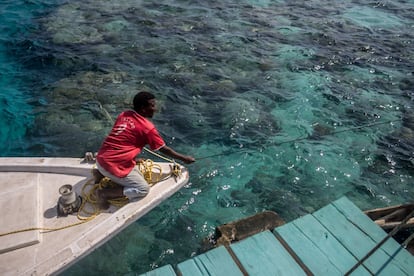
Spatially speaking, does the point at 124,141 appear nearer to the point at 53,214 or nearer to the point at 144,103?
the point at 144,103

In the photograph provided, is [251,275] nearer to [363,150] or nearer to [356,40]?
[363,150]

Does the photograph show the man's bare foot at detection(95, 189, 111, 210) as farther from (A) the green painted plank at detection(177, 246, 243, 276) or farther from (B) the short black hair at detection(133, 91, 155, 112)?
(A) the green painted plank at detection(177, 246, 243, 276)

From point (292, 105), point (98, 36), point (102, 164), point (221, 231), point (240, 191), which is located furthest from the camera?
point (98, 36)

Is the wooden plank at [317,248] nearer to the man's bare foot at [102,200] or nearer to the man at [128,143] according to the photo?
the man at [128,143]

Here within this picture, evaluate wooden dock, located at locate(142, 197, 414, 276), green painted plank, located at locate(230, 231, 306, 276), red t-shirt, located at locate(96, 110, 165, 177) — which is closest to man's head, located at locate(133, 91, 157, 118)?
red t-shirt, located at locate(96, 110, 165, 177)

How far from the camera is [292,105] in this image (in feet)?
42.9

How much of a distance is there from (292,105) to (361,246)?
24.3ft

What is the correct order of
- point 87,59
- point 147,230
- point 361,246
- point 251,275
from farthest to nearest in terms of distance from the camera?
point 87,59 < point 147,230 < point 361,246 < point 251,275

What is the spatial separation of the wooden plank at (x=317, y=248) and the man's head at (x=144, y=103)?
3.31m

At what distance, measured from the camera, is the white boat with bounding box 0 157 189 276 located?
6039 millimetres

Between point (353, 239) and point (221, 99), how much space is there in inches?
303

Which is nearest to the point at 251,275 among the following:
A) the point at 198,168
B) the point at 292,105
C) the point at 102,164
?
the point at 102,164

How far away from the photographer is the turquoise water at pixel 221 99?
368 inches

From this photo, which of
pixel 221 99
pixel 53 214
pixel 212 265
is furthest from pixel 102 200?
pixel 221 99
